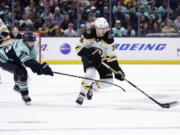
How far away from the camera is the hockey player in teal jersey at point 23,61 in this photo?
4311mm

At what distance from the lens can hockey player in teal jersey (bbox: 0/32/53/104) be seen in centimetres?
431

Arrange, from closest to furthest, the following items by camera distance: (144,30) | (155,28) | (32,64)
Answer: (32,64), (144,30), (155,28)

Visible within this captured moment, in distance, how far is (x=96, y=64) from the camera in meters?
4.68

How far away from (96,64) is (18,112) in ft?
3.38

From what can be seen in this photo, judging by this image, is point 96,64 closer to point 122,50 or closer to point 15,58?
point 15,58

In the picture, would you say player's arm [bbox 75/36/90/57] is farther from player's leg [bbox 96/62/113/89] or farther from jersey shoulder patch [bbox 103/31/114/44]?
player's leg [bbox 96/62/113/89]

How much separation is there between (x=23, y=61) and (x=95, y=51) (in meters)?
0.79

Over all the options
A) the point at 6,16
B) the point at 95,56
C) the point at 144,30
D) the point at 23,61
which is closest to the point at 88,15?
the point at 144,30

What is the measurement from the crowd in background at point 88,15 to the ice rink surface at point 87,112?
405 cm

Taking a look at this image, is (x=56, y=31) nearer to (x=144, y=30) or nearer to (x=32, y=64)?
(x=144, y=30)

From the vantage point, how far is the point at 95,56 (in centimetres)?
455

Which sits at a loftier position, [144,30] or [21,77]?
[21,77]

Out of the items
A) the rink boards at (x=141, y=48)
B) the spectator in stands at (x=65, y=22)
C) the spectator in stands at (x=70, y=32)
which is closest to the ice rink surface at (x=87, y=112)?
the rink boards at (x=141, y=48)

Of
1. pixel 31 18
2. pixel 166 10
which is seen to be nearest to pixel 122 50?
pixel 166 10
